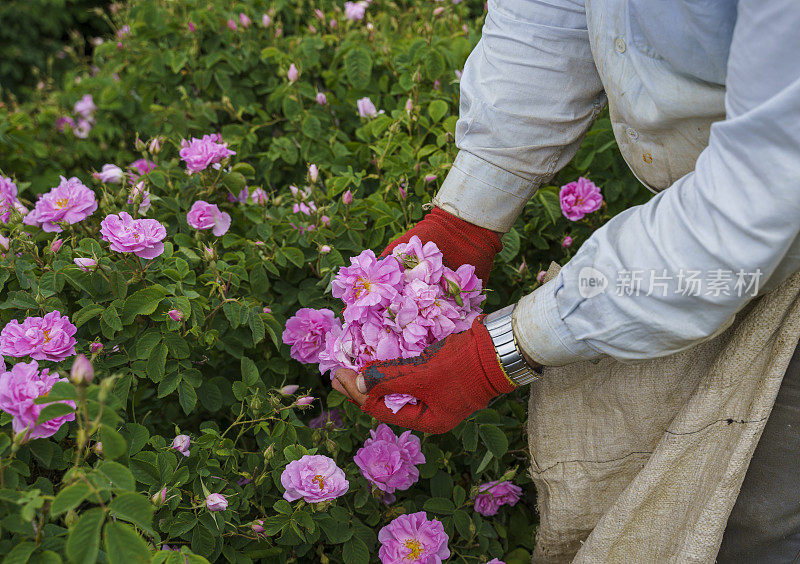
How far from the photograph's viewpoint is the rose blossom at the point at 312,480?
145 cm

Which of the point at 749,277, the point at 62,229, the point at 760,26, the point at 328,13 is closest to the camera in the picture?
the point at 760,26

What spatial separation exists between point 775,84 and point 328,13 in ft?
7.95

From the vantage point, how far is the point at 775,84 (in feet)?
3.25

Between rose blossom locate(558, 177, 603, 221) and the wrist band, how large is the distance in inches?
28.1

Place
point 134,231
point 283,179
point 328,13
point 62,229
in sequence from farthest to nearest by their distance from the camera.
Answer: point 328,13, point 283,179, point 62,229, point 134,231

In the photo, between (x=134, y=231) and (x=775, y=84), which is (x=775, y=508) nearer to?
(x=775, y=84)

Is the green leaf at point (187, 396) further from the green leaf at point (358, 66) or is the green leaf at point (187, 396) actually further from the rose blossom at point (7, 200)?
the green leaf at point (358, 66)

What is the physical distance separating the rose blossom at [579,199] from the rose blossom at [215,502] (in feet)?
4.03

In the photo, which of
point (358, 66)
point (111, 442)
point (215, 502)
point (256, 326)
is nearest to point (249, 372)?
point (256, 326)

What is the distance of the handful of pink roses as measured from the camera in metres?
1.46

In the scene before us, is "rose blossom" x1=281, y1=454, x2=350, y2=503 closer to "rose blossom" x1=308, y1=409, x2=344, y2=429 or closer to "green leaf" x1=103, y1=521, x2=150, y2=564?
"rose blossom" x1=308, y1=409, x2=344, y2=429

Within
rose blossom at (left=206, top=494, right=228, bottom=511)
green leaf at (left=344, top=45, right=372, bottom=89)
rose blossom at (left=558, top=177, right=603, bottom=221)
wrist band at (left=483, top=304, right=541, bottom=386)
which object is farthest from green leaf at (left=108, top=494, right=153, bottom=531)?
green leaf at (left=344, top=45, right=372, bottom=89)

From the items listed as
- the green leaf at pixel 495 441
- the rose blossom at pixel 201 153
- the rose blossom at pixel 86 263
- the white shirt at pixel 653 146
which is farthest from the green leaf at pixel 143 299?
the green leaf at pixel 495 441

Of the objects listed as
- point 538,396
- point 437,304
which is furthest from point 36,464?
point 538,396
